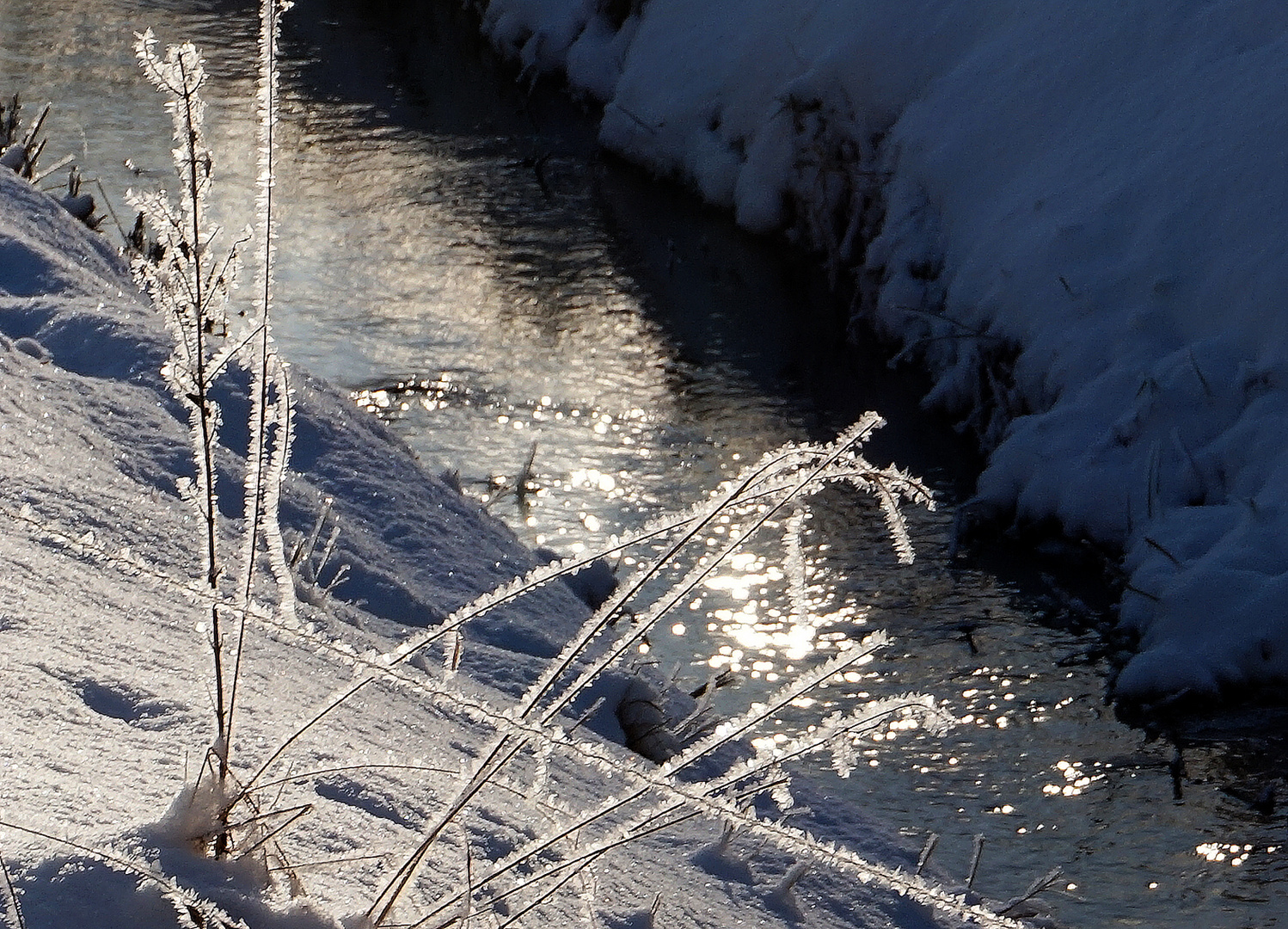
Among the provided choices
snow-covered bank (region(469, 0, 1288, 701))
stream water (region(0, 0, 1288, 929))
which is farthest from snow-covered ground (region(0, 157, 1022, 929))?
snow-covered bank (region(469, 0, 1288, 701))

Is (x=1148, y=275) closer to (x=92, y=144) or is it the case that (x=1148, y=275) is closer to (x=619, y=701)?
(x=619, y=701)

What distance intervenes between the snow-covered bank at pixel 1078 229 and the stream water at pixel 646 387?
0.34 m

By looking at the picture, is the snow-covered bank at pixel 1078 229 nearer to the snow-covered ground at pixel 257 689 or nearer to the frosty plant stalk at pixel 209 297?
the snow-covered ground at pixel 257 689

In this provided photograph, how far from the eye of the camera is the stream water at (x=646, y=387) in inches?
186

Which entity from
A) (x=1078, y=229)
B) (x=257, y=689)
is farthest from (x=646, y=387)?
(x=257, y=689)

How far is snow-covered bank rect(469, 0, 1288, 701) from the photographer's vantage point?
241 inches

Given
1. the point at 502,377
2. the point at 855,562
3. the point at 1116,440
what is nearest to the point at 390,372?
the point at 502,377

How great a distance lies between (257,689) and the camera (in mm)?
2408

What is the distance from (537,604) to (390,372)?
12.0 ft

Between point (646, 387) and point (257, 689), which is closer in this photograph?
point (257, 689)

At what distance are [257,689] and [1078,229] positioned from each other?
6049mm

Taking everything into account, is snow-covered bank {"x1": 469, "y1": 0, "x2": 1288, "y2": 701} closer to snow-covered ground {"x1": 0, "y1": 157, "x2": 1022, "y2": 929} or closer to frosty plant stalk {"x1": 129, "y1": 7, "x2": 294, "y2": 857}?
snow-covered ground {"x1": 0, "y1": 157, "x2": 1022, "y2": 929}

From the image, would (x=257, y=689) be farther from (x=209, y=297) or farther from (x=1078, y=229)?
(x=1078, y=229)

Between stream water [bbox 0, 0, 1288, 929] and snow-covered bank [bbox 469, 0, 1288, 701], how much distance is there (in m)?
0.34
